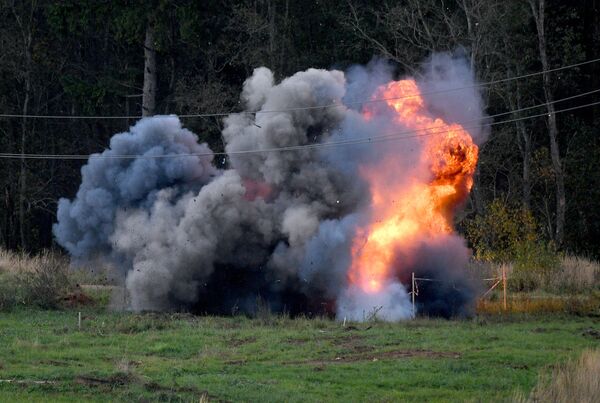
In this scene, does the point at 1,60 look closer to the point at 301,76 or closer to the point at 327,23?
the point at 327,23

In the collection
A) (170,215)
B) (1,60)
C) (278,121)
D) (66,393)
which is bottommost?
(66,393)

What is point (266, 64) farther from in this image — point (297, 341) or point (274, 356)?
point (274, 356)

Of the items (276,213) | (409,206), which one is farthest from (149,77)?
(409,206)

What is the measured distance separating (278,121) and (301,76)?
231 centimetres

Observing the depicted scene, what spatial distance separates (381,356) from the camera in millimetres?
27562

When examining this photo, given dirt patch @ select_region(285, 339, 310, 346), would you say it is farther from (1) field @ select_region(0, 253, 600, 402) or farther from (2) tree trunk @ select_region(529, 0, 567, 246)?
(2) tree trunk @ select_region(529, 0, 567, 246)

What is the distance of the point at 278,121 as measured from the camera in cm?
4022

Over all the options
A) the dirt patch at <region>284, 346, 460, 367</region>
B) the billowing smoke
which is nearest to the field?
the dirt patch at <region>284, 346, 460, 367</region>

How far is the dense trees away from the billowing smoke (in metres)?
13.6

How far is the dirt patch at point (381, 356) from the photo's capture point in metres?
26.9

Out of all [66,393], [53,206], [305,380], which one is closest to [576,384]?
[305,380]

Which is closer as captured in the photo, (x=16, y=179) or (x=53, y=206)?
(x=16, y=179)

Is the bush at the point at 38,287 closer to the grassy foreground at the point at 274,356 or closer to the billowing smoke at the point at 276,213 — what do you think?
the billowing smoke at the point at 276,213

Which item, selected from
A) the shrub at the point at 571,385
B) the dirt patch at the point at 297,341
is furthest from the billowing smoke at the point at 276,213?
the shrub at the point at 571,385
